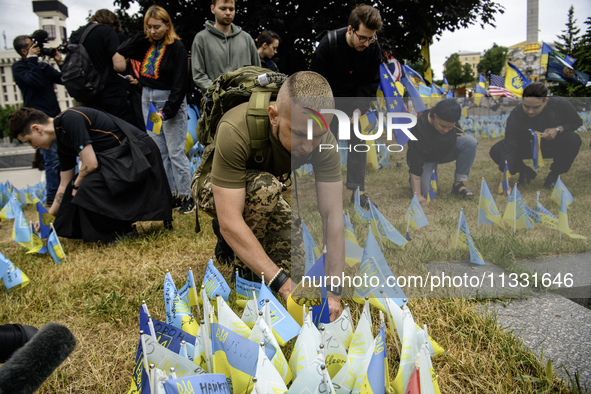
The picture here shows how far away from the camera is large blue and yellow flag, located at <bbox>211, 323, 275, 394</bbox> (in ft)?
3.55

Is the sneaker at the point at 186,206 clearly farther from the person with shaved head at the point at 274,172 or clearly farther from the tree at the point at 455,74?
the tree at the point at 455,74

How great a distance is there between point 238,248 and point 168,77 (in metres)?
2.58

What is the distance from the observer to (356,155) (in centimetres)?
141

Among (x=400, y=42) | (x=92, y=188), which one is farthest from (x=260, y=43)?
(x=400, y=42)

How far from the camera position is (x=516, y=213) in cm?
150

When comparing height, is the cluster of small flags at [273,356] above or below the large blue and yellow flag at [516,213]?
below

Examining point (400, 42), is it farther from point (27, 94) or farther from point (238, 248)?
point (238, 248)

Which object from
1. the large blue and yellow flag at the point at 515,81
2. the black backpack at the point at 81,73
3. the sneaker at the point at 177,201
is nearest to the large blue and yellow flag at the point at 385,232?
the sneaker at the point at 177,201

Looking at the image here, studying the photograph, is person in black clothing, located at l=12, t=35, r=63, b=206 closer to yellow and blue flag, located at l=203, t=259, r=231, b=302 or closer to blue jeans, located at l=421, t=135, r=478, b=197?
yellow and blue flag, located at l=203, t=259, r=231, b=302

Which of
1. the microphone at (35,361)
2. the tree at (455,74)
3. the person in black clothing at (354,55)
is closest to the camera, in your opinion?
the microphone at (35,361)

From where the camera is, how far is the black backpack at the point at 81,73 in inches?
145

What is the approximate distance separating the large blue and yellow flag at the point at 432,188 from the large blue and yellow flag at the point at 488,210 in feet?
0.52

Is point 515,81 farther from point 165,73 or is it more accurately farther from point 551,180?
point 551,180

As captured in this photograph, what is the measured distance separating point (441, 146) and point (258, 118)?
78 centimetres
